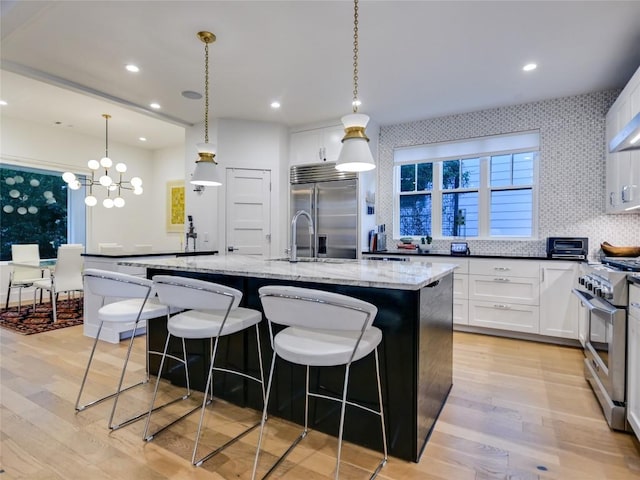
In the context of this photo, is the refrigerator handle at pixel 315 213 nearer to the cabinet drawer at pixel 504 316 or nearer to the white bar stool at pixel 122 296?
the cabinet drawer at pixel 504 316

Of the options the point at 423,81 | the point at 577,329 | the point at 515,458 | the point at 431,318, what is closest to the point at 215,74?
the point at 423,81

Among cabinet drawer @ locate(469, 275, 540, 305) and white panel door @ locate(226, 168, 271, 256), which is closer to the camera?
cabinet drawer @ locate(469, 275, 540, 305)

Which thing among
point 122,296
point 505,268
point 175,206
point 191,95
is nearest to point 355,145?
point 122,296

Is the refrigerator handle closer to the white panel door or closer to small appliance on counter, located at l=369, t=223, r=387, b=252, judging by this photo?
the white panel door

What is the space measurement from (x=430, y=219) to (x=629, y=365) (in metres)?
3.05

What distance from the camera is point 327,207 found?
15.8ft

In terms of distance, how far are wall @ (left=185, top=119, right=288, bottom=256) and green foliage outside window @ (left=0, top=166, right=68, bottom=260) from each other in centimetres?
301

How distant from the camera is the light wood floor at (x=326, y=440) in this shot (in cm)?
162

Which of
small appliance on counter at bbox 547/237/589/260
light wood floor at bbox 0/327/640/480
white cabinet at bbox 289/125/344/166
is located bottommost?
light wood floor at bbox 0/327/640/480

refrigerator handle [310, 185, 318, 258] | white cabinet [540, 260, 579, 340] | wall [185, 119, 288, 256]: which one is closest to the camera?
white cabinet [540, 260, 579, 340]

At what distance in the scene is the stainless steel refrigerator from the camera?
4645 mm

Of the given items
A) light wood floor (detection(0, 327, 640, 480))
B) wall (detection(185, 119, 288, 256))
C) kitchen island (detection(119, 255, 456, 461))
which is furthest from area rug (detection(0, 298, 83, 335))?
kitchen island (detection(119, 255, 456, 461))

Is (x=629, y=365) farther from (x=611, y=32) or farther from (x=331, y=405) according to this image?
(x=611, y=32)

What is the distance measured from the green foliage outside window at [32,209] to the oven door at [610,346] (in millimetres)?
7624
